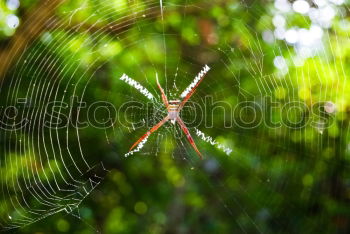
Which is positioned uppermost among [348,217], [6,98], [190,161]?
[6,98]

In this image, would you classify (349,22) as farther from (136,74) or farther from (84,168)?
(84,168)

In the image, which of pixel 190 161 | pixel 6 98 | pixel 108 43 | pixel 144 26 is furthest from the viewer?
pixel 190 161

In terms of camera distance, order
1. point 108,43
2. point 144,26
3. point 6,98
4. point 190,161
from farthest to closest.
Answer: point 190,161 < point 144,26 < point 108,43 < point 6,98

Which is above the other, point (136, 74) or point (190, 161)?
point (136, 74)

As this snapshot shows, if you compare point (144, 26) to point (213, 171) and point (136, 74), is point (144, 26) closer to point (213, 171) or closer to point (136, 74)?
point (136, 74)

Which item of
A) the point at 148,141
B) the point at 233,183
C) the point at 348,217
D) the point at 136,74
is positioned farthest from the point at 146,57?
the point at 348,217

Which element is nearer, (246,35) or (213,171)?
(246,35)
